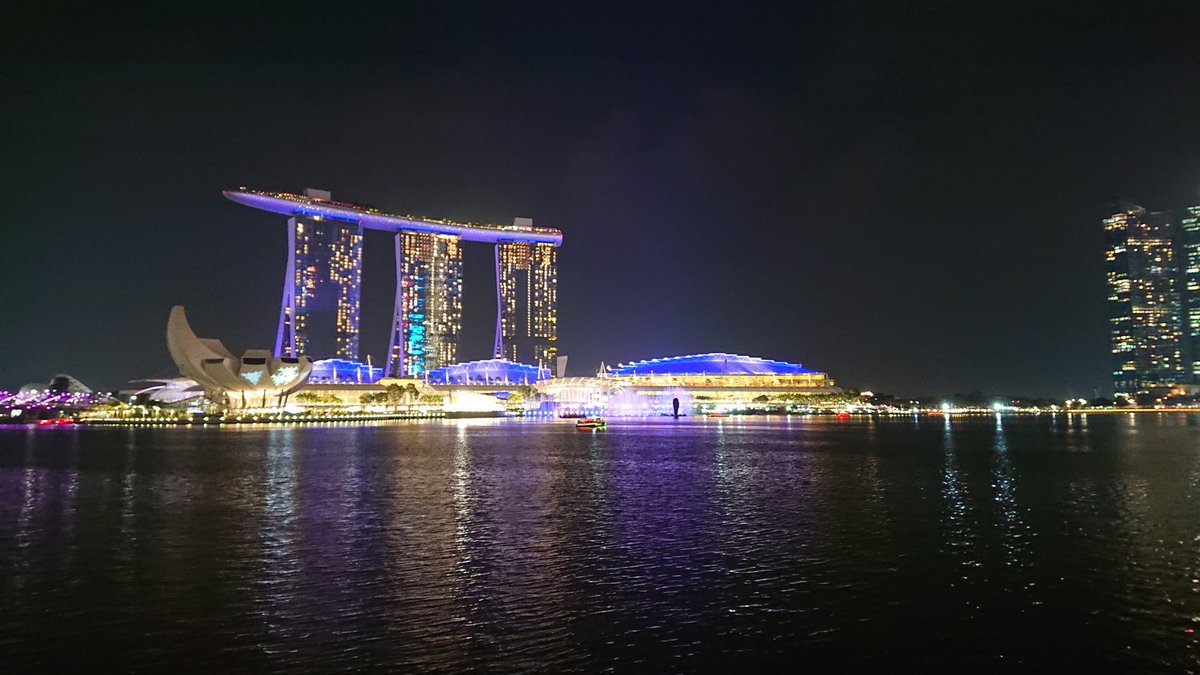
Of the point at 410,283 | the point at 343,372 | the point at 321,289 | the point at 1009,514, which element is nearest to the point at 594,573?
the point at 1009,514

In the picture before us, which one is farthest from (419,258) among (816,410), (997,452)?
(997,452)

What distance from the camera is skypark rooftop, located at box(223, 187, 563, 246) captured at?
482 feet

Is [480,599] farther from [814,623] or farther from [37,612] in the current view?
[37,612]

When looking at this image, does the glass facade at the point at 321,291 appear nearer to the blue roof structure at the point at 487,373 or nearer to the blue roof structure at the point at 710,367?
the blue roof structure at the point at 487,373

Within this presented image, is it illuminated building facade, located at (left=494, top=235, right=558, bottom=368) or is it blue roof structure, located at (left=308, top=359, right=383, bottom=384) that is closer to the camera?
blue roof structure, located at (left=308, top=359, right=383, bottom=384)

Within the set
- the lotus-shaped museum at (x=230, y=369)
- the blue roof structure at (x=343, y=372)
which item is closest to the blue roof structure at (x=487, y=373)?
the blue roof structure at (x=343, y=372)

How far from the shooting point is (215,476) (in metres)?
31.6

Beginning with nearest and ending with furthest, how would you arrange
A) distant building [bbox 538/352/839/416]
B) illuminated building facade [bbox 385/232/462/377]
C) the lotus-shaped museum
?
the lotus-shaped museum < distant building [bbox 538/352/839/416] < illuminated building facade [bbox 385/232/462/377]

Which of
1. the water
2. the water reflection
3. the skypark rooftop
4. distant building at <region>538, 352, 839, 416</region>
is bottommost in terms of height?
the water reflection

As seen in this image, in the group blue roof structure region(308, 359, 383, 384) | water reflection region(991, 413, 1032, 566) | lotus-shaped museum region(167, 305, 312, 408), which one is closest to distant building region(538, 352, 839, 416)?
blue roof structure region(308, 359, 383, 384)

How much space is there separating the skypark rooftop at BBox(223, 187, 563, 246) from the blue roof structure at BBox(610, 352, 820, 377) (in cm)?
3669

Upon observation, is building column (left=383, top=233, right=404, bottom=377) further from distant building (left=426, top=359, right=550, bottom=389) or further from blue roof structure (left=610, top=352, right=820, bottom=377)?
blue roof structure (left=610, top=352, right=820, bottom=377)

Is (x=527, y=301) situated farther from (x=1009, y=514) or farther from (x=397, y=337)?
(x=1009, y=514)

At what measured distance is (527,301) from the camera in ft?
616
